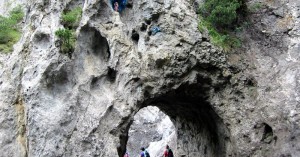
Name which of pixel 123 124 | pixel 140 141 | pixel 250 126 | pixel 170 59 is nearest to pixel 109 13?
pixel 170 59

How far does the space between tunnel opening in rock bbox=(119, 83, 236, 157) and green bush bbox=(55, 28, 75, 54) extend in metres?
2.87

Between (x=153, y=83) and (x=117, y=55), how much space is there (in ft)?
4.51

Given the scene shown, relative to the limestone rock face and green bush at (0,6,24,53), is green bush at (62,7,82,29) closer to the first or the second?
the limestone rock face

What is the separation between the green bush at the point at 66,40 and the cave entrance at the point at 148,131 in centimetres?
1289

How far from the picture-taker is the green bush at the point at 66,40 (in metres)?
10.7

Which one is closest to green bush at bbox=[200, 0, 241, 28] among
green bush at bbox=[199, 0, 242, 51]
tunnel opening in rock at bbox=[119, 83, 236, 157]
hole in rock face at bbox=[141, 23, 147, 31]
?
green bush at bbox=[199, 0, 242, 51]

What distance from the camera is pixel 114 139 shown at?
34.3 ft

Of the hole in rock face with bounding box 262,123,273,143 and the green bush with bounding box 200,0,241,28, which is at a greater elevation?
the green bush with bounding box 200,0,241,28

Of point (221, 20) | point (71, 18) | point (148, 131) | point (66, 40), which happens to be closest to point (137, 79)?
point (66, 40)

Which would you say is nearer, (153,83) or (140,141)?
(153,83)

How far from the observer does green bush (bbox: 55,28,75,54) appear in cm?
1066

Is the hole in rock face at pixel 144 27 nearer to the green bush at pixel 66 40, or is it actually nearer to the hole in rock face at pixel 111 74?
the hole in rock face at pixel 111 74

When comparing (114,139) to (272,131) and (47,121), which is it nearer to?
(47,121)

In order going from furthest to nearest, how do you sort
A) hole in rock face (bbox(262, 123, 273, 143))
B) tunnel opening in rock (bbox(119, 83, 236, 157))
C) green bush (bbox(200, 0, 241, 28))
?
green bush (bbox(200, 0, 241, 28))
tunnel opening in rock (bbox(119, 83, 236, 157))
hole in rock face (bbox(262, 123, 273, 143))
